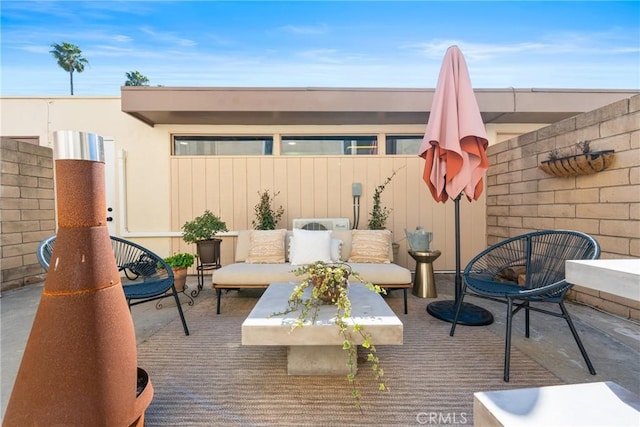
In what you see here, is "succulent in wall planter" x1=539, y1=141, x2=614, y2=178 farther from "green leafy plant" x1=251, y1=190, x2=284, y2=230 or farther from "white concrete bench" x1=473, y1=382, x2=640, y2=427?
"green leafy plant" x1=251, y1=190, x2=284, y2=230

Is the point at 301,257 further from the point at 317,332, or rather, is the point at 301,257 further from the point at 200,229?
the point at 317,332

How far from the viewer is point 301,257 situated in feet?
10.5

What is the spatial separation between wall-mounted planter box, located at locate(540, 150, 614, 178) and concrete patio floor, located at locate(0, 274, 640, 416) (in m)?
1.42

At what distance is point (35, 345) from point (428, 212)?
15.1ft

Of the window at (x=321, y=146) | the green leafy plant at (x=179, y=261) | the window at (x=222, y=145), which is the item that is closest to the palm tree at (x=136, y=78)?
the window at (x=222, y=145)

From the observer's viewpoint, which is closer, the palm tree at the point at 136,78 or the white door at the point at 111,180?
the white door at the point at 111,180

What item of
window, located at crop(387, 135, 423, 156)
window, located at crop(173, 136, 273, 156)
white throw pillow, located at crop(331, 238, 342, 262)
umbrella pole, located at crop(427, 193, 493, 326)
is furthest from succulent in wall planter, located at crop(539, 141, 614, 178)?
window, located at crop(173, 136, 273, 156)

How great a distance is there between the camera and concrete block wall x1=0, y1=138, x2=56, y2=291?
3.68m

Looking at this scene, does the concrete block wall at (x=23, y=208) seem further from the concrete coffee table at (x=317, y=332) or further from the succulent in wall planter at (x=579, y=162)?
the succulent in wall planter at (x=579, y=162)

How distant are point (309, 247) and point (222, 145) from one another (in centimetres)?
259

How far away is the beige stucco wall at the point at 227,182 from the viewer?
4.58 meters

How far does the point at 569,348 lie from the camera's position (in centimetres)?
208

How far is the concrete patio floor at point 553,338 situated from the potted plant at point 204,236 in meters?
0.53

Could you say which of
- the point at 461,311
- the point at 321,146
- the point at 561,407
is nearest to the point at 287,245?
the point at 321,146
